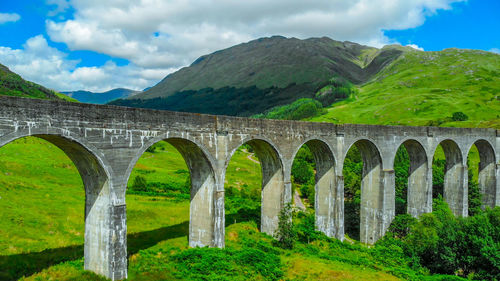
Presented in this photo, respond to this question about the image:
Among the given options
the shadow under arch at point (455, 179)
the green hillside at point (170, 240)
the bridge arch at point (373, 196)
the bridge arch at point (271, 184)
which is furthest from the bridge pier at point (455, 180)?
the bridge arch at point (271, 184)

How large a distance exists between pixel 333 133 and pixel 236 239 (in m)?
14.1

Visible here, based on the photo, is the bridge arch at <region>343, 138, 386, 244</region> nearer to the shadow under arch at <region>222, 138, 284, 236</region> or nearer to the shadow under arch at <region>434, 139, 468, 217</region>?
the shadow under arch at <region>222, 138, 284, 236</region>

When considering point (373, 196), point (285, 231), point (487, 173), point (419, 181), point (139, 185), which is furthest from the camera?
point (139, 185)

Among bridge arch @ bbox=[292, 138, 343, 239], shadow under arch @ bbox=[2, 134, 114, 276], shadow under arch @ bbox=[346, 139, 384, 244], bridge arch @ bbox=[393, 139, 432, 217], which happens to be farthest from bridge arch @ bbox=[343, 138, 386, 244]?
shadow under arch @ bbox=[2, 134, 114, 276]

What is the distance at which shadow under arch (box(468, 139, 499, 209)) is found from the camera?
48825 mm

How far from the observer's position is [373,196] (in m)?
38.0

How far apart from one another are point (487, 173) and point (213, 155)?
45.7 metres

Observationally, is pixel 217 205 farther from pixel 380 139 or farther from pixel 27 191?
pixel 27 191

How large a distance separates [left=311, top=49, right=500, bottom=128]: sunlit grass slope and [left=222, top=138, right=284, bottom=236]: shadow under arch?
73.6 m

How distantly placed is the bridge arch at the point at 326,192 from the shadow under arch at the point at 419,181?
44.5 ft

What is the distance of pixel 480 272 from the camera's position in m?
27.2

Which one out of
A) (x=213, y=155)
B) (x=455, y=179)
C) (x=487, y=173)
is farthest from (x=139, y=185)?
(x=487, y=173)

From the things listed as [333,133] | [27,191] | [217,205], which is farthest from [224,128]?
[27,191]

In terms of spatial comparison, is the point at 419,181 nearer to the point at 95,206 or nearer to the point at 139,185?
the point at 95,206
